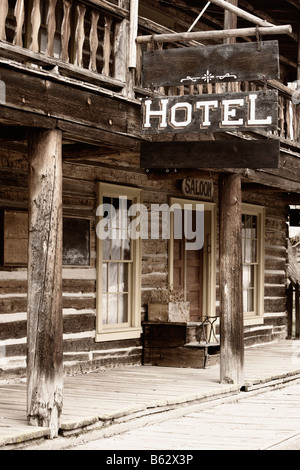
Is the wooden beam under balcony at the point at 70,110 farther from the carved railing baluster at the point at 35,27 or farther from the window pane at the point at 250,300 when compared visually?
the window pane at the point at 250,300

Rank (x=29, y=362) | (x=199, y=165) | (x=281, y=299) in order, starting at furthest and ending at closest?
(x=281, y=299)
(x=199, y=165)
(x=29, y=362)

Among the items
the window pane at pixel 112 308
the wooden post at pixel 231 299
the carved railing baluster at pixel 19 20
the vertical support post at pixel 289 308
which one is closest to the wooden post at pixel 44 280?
the carved railing baluster at pixel 19 20

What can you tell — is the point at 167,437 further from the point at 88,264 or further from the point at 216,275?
the point at 216,275

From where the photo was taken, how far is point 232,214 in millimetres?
11656

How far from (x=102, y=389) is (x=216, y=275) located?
5719 mm

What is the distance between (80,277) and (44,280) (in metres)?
3.83

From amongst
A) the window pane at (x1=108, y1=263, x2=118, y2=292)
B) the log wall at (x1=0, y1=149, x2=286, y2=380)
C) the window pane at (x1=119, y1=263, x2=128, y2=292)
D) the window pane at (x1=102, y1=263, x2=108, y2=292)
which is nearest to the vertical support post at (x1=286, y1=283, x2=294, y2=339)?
the log wall at (x1=0, y1=149, x2=286, y2=380)

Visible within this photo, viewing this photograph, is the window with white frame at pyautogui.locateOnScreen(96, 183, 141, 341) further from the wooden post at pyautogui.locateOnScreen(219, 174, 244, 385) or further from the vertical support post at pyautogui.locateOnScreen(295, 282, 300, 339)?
the vertical support post at pyautogui.locateOnScreen(295, 282, 300, 339)

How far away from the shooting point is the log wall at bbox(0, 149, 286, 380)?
10812 mm

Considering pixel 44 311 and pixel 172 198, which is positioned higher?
pixel 172 198

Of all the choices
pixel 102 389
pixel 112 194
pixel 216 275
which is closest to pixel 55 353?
pixel 102 389

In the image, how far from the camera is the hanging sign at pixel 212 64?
9.38 metres

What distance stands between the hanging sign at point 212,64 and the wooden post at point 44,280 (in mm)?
1825

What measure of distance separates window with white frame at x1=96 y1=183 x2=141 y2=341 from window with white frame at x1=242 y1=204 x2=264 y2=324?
4387mm
